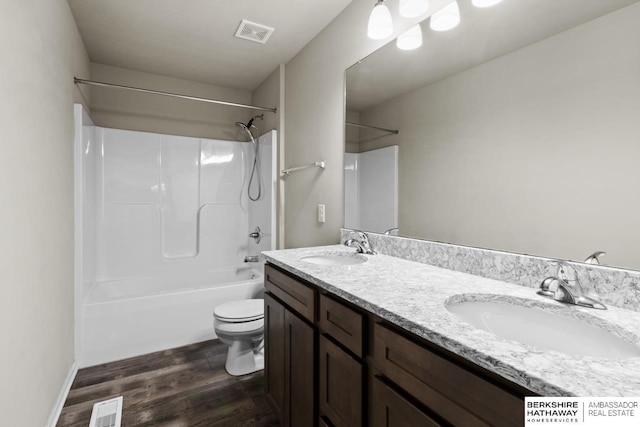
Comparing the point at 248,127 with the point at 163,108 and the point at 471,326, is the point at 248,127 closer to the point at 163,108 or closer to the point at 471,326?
the point at 163,108

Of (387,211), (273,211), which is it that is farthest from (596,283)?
(273,211)

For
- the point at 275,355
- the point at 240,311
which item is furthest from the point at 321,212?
the point at 275,355

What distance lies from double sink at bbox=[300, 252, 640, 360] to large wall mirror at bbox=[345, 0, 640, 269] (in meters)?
0.23

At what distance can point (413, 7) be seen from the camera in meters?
1.44

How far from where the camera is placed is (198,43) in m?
2.45

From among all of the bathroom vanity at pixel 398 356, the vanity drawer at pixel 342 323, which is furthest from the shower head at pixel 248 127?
the vanity drawer at pixel 342 323

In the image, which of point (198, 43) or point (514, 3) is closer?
point (514, 3)

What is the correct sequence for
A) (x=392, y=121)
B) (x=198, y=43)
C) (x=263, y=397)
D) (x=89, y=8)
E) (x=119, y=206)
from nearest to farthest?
(x=392, y=121) < (x=263, y=397) < (x=89, y=8) < (x=198, y=43) < (x=119, y=206)

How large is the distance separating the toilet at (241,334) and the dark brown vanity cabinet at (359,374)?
0.43m

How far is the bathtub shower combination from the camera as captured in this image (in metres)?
2.24

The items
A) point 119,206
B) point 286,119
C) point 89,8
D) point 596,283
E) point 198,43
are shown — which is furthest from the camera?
point 119,206

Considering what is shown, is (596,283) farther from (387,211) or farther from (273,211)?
(273,211)

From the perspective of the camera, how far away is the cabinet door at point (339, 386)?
3.12 feet

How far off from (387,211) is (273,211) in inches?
55.0
